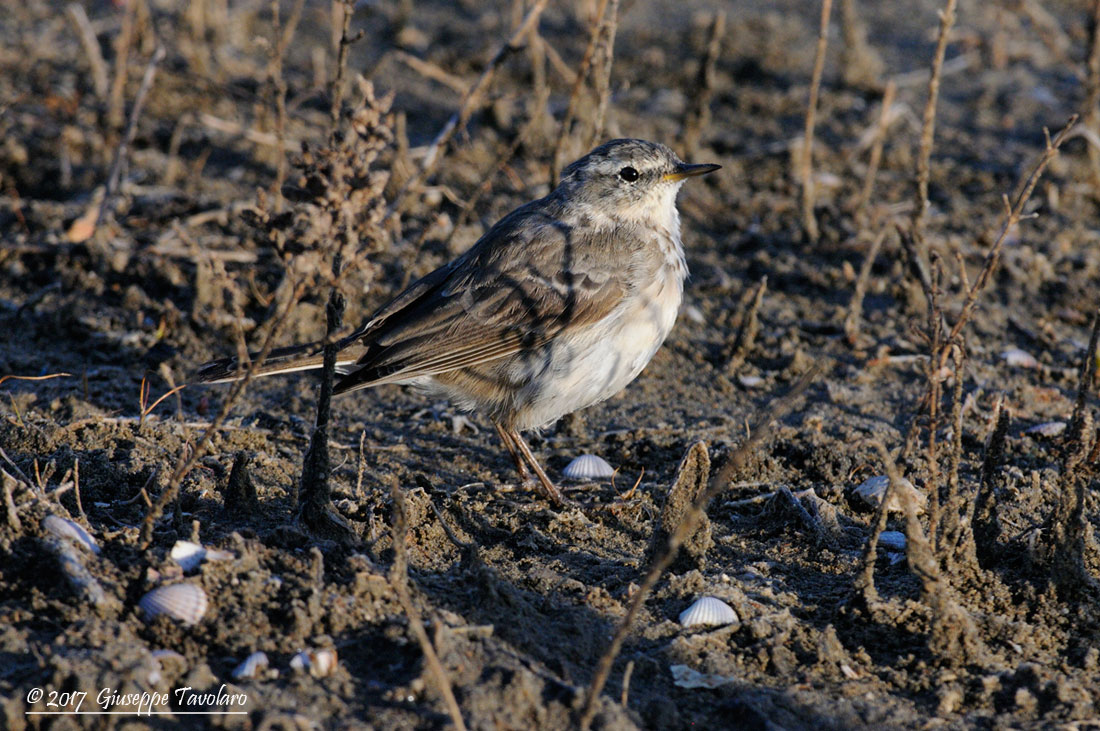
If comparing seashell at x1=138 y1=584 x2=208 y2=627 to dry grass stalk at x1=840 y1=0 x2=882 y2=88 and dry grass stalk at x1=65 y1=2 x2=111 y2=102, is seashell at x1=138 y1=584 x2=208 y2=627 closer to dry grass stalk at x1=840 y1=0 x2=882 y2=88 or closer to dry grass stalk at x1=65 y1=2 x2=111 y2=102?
dry grass stalk at x1=65 y1=2 x2=111 y2=102

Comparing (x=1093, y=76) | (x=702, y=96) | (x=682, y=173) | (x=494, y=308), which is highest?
(x=1093, y=76)

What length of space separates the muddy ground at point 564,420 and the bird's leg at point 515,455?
0.20 meters

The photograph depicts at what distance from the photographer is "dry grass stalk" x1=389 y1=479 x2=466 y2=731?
3.06m

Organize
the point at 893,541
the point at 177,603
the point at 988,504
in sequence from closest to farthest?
the point at 177,603 < the point at 988,504 < the point at 893,541

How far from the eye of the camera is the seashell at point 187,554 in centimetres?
381

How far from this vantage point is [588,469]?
5.77 m

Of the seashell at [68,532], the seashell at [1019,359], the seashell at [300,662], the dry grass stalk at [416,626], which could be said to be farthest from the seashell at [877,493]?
the seashell at [68,532]

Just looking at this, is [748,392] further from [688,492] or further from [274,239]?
[274,239]

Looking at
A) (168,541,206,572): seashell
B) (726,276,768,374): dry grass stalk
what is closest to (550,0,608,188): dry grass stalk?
(726,276,768,374): dry grass stalk

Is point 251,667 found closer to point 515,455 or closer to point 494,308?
point 515,455

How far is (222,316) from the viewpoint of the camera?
275 inches

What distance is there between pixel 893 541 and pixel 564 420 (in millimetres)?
2164

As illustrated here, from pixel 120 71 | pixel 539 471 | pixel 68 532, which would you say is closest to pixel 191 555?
pixel 68 532

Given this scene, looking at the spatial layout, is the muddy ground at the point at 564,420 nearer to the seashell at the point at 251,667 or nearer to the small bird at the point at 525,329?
the seashell at the point at 251,667
